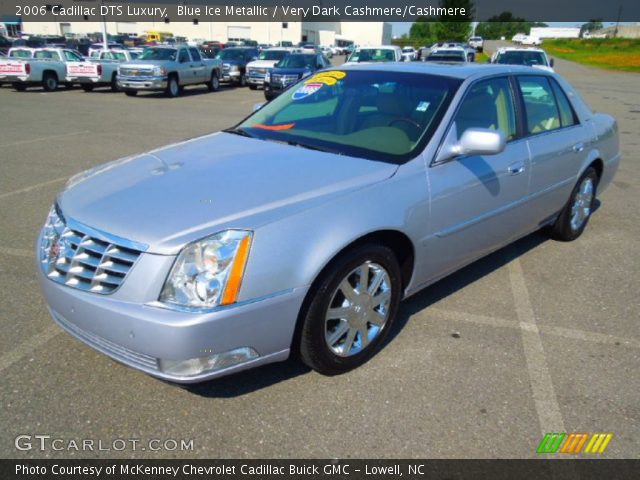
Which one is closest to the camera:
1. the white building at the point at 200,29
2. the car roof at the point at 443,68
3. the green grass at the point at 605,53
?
the car roof at the point at 443,68

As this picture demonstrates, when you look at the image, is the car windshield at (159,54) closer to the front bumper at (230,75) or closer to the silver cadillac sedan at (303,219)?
the front bumper at (230,75)

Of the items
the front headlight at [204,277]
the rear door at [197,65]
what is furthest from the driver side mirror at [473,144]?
the rear door at [197,65]

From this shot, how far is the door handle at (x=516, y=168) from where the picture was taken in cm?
378

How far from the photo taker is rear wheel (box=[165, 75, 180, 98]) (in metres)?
19.0

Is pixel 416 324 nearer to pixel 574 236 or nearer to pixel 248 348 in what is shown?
pixel 248 348

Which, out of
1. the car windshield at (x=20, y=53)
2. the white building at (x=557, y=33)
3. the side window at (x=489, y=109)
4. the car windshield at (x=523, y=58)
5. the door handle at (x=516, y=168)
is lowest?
the door handle at (x=516, y=168)

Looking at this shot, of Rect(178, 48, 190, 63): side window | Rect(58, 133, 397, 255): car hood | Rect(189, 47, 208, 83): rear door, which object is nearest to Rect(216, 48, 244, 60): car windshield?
Rect(189, 47, 208, 83): rear door

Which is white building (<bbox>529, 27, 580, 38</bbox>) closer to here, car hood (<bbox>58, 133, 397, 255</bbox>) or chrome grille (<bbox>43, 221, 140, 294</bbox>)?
car hood (<bbox>58, 133, 397, 255</bbox>)

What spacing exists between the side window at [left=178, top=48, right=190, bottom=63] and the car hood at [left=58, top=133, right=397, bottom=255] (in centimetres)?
1772

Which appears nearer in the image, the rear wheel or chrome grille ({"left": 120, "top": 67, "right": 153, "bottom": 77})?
chrome grille ({"left": 120, "top": 67, "right": 153, "bottom": 77})

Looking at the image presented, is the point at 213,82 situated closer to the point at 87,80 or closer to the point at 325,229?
the point at 87,80

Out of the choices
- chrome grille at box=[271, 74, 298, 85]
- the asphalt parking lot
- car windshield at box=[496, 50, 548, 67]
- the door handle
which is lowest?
the asphalt parking lot

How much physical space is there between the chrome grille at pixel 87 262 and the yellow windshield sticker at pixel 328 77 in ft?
7.54

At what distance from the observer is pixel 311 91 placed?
4082 millimetres
